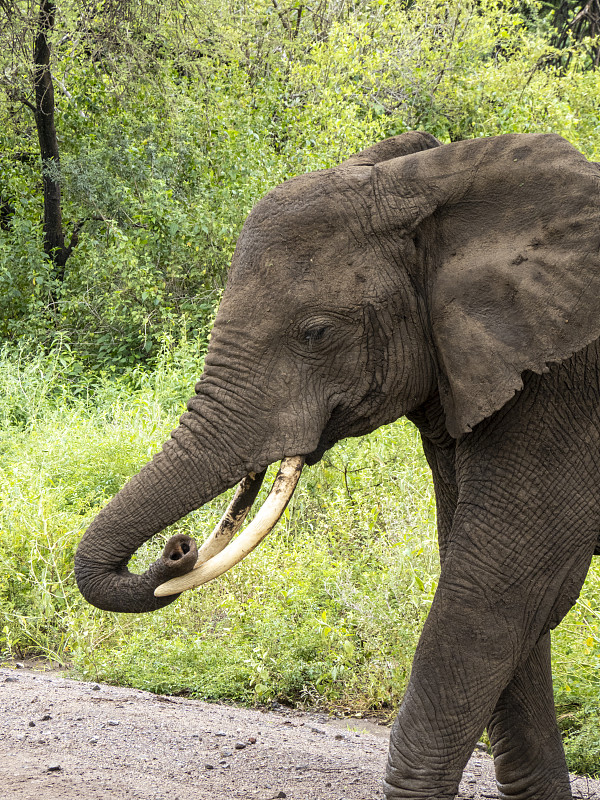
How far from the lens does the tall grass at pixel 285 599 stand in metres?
5.31

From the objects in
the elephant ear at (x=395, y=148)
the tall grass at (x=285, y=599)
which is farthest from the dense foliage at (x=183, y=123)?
the elephant ear at (x=395, y=148)

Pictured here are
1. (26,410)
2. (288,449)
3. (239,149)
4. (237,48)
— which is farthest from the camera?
(237,48)

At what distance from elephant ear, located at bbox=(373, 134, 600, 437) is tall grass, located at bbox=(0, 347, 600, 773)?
6.13ft

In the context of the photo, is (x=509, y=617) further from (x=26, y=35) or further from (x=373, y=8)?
(x=373, y=8)

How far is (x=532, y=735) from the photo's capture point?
12.2 feet

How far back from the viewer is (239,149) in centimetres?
1189

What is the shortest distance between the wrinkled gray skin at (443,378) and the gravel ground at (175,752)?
929 mm

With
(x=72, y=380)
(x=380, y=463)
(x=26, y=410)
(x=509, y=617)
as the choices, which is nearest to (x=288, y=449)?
(x=509, y=617)

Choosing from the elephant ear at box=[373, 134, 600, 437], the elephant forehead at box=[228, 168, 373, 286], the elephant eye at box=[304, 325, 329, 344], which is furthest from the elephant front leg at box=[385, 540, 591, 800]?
the elephant forehead at box=[228, 168, 373, 286]

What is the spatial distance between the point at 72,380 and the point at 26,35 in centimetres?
435

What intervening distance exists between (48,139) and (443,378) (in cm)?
1083

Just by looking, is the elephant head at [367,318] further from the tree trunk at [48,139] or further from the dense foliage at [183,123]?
the tree trunk at [48,139]

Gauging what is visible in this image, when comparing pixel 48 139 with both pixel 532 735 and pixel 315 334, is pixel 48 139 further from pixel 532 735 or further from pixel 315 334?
pixel 532 735

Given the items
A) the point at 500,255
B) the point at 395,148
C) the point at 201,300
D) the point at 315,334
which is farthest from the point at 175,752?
the point at 201,300
